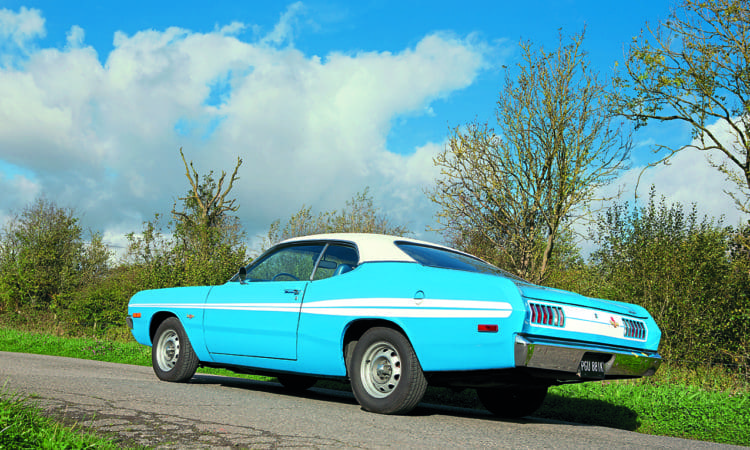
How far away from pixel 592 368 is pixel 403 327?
1.51 m

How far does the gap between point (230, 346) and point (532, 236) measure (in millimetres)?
13025

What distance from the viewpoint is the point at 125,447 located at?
3.57 meters

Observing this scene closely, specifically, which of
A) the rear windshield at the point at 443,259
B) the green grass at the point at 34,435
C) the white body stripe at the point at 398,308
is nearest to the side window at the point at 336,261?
the white body stripe at the point at 398,308

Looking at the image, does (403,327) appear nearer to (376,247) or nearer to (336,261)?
(376,247)

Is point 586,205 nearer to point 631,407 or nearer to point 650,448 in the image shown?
point 631,407

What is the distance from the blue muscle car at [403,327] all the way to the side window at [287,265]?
0.6 inches

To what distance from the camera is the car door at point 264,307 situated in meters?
6.45

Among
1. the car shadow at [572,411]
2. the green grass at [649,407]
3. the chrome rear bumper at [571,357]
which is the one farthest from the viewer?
the car shadow at [572,411]

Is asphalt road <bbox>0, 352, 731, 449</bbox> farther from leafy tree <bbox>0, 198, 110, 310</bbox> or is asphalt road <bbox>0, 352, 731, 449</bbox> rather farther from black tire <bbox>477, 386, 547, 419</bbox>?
leafy tree <bbox>0, 198, 110, 310</bbox>

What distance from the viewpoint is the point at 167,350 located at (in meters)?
7.88

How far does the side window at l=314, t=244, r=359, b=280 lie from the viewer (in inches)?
247

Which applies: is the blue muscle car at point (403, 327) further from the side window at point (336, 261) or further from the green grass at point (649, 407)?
the green grass at point (649, 407)

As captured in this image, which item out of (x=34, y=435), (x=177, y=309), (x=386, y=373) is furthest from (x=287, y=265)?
(x=34, y=435)

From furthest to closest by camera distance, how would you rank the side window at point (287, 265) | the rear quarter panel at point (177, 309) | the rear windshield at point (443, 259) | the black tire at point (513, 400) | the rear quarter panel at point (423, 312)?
the rear quarter panel at point (177, 309)
the side window at point (287, 265)
the black tire at point (513, 400)
the rear windshield at point (443, 259)
the rear quarter panel at point (423, 312)
